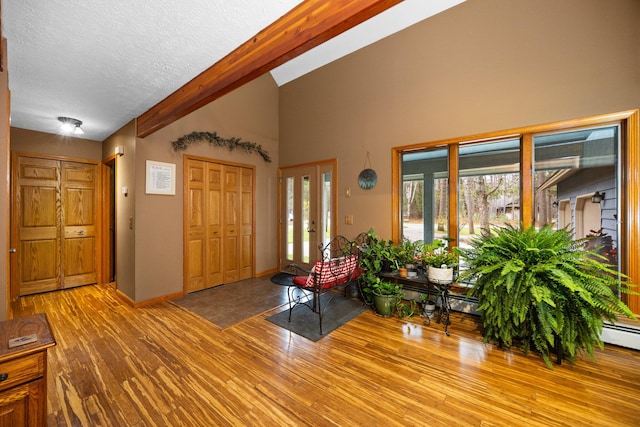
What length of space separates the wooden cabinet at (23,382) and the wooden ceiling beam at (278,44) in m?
1.99

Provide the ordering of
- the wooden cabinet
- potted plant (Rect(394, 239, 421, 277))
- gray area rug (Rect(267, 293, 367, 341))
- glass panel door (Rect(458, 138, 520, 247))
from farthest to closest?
potted plant (Rect(394, 239, 421, 277))
glass panel door (Rect(458, 138, 520, 247))
gray area rug (Rect(267, 293, 367, 341))
the wooden cabinet

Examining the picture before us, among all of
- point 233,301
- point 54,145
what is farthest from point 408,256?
point 54,145

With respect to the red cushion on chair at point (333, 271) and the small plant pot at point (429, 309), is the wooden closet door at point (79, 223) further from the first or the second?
the small plant pot at point (429, 309)

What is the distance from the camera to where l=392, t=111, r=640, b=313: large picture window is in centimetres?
246

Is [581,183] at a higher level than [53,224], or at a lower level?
higher

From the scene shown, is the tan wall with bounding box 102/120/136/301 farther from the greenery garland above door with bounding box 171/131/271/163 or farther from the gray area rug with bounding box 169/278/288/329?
the gray area rug with bounding box 169/278/288/329

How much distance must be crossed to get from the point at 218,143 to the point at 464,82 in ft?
11.6

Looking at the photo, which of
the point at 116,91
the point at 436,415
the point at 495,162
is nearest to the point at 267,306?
the point at 436,415

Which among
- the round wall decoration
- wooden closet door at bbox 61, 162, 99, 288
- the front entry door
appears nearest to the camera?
the round wall decoration

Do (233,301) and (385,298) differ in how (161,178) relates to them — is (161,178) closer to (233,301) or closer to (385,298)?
(233,301)

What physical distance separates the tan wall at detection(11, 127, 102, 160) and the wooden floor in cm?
277

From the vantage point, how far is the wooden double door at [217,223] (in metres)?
3.94

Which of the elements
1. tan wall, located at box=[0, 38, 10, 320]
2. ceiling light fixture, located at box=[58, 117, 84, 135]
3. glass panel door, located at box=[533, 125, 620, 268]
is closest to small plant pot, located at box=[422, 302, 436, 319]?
glass panel door, located at box=[533, 125, 620, 268]

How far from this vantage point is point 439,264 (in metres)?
2.86
